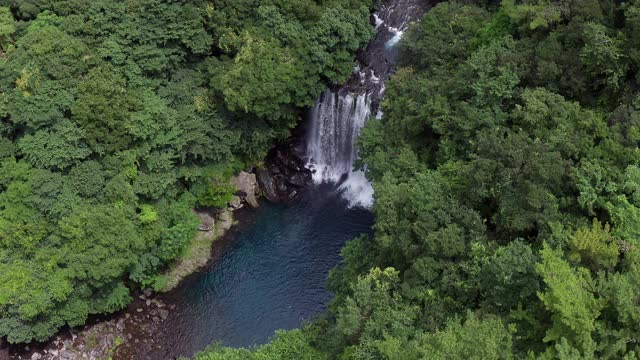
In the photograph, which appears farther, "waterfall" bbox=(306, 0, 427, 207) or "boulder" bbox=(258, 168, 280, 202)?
"boulder" bbox=(258, 168, 280, 202)

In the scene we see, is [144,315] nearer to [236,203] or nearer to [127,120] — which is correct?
[236,203]

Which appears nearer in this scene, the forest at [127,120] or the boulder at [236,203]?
the forest at [127,120]

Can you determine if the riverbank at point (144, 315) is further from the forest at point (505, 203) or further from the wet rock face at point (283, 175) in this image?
the forest at point (505, 203)

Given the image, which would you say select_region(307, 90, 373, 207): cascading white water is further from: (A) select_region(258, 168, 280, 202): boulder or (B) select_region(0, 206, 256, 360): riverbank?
(B) select_region(0, 206, 256, 360): riverbank

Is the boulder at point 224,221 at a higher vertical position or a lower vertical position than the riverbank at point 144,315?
higher

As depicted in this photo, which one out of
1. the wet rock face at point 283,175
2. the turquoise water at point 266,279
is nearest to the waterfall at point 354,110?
the wet rock face at point 283,175

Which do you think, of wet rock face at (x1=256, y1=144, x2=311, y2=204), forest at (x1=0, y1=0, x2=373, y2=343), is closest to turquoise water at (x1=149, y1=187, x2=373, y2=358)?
wet rock face at (x1=256, y1=144, x2=311, y2=204)
